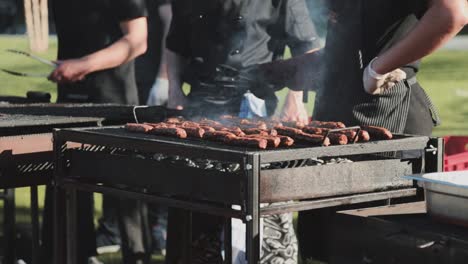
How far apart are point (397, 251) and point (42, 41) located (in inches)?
155

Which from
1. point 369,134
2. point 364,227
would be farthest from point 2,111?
point 364,227

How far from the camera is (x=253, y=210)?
3.04m

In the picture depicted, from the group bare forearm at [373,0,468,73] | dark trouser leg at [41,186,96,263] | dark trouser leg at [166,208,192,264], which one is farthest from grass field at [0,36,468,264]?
bare forearm at [373,0,468,73]

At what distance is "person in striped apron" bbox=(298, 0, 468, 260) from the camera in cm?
359

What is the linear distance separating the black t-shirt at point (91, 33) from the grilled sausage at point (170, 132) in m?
2.05

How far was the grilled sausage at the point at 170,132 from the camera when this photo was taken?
3.52m

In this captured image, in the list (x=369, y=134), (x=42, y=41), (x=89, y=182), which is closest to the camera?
(x=369, y=134)

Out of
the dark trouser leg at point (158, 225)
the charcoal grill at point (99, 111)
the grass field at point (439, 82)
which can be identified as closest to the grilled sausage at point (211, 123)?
the charcoal grill at point (99, 111)

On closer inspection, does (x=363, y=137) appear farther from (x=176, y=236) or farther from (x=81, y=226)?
(x=81, y=226)

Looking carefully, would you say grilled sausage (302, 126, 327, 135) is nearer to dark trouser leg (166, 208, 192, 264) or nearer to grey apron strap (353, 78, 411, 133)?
grey apron strap (353, 78, 411, 133)

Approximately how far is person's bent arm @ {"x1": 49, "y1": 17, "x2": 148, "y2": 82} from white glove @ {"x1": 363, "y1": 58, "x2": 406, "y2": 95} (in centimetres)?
207

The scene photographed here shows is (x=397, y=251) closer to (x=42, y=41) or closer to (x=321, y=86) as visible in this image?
(x=321, y=86)

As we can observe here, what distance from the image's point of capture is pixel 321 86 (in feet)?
13.7

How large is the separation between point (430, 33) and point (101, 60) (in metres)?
2.40
